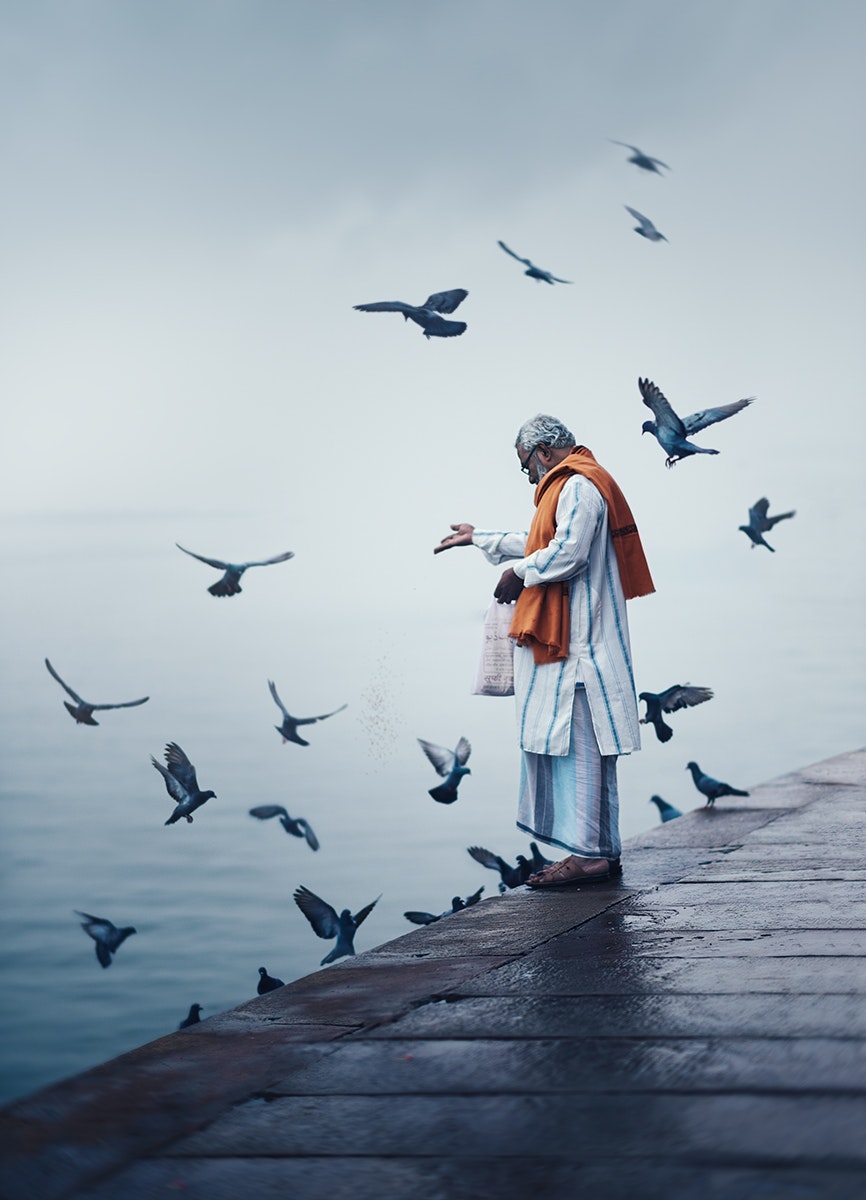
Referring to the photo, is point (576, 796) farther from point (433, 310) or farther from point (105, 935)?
point (105, 935)

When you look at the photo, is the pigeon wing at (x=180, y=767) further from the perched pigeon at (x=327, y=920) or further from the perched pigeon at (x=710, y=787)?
the perched pigeon at (x=710, y=787)

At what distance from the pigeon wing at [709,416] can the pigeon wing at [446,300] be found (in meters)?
1.22

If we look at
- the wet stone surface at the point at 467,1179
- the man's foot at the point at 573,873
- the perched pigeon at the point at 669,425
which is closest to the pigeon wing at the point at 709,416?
the perched pigeon at the point at 669,425

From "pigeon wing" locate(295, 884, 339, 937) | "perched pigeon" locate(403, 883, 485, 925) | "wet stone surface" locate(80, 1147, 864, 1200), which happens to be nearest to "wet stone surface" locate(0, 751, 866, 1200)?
"wet stone surface" locate(80, 1147, 864, 1200)

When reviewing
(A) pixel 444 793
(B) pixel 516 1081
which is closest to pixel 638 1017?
(B) pixel 516 1081

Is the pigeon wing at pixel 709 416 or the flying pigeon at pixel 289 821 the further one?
the flying pigeon at pixel 289 821

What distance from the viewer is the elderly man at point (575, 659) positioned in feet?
14.8

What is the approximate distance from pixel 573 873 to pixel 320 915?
1.31 meters

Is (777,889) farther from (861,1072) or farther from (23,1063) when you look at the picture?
(23,1063)

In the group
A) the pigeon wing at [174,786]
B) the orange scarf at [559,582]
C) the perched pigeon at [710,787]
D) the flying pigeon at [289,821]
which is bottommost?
the perched pigeon at [710,787]

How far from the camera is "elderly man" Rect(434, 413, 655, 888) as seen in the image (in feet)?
14.8

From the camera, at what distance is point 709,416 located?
563cm

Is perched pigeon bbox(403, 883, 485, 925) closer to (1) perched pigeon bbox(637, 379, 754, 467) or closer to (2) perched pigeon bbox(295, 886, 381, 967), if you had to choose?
(2) perched pigeon bbox(295, 886, 381, 967)

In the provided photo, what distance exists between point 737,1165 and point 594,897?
2.50 m
